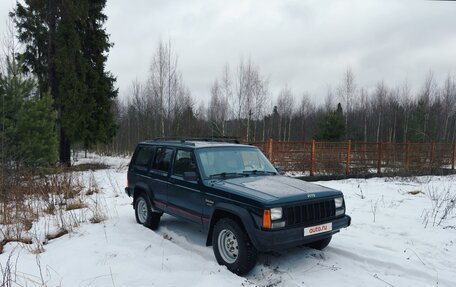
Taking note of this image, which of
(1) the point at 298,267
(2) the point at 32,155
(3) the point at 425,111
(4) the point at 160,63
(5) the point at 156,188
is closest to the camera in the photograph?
(1) the point at 298,267

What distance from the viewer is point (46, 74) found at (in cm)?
1994

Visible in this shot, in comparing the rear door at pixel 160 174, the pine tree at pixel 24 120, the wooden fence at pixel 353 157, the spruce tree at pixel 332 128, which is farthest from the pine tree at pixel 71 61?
the spruce tree at pixel 332 128

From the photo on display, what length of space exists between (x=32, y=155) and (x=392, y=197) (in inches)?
513

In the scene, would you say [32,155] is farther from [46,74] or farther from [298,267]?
[298,267]

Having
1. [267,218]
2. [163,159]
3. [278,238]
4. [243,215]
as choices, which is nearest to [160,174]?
[163,159]

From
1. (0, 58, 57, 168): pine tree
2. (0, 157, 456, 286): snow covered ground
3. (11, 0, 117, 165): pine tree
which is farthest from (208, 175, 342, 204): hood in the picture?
(11, 0, 117, 165): pine tree

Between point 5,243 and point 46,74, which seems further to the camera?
point 46,74

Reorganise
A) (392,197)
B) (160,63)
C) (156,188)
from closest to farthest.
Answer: (156,188) < (392,197) < (160,63)

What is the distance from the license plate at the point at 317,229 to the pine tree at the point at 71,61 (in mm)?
17807

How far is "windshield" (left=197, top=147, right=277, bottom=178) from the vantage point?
17.3 ft

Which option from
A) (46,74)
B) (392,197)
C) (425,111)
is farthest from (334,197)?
(425,111)

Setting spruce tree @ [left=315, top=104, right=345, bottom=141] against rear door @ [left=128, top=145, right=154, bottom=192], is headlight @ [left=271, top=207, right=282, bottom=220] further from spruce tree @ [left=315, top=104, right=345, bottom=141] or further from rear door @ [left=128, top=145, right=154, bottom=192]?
spruce tree @ [left=315, top=104, right=345, bottom=141]

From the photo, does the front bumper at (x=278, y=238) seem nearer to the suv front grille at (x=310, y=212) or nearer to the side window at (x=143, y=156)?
the suv front grille at (x=310, y=212)

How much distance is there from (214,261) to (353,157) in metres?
12.7
